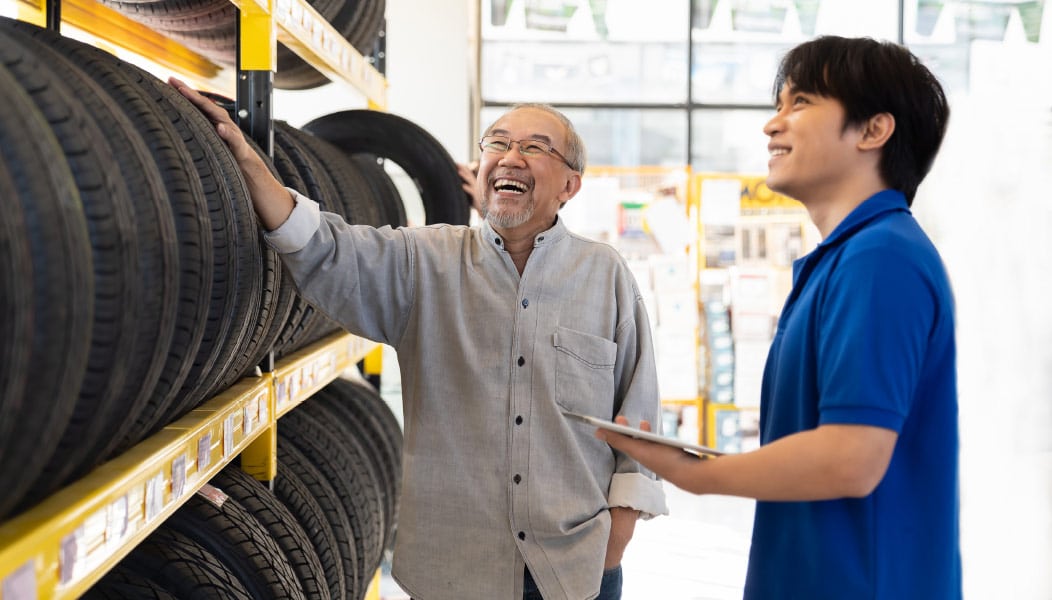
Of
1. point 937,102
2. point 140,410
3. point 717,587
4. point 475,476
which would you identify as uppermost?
point 937,102

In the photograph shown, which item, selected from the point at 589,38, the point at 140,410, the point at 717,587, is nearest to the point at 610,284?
the point at 140,410

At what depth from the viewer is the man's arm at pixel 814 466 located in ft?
4.22

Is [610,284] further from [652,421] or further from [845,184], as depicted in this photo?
[845,184]

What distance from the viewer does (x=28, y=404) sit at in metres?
0.90

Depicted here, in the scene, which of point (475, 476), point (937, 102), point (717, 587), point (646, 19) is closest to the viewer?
point (937, 102)

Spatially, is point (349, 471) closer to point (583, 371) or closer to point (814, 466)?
Result: point (583, 371)

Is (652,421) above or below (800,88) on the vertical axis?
below

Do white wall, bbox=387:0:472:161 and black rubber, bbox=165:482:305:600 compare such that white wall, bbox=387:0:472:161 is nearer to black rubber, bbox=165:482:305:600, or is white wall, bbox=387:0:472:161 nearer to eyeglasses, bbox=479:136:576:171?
eyeglasses, bbox=479:136:576:171

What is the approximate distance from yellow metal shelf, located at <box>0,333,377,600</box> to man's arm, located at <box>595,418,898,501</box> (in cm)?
76

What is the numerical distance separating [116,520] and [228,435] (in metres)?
0.57

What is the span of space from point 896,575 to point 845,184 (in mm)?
569

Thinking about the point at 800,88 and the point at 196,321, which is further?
the point at 800,88

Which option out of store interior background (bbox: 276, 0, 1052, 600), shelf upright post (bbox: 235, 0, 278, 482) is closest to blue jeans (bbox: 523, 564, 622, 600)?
shelf upright post (bbox: 235, 0, 278, 482)

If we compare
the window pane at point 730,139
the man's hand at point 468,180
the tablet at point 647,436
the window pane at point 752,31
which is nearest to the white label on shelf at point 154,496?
the tablet at point 647,436
